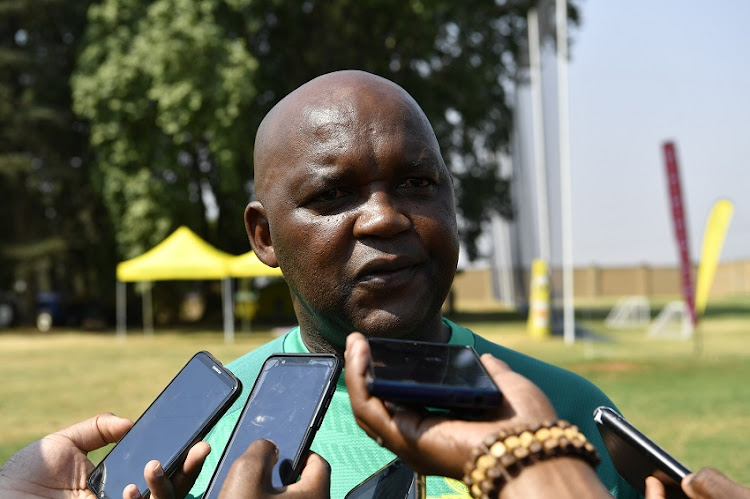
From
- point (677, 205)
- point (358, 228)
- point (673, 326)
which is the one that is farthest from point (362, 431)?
point (673, 326)

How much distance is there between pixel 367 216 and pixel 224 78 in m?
23.2

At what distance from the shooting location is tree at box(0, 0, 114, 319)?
2973 cm

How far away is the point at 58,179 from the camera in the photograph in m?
30.8

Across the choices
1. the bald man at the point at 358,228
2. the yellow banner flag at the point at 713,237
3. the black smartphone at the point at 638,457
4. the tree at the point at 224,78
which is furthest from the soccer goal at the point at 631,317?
the black smartphone at the point at 638,457

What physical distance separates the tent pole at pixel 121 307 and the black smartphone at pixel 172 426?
82.8 feet

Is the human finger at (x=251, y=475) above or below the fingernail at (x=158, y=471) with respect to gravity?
above

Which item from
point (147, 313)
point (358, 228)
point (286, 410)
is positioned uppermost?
point (358, 228)

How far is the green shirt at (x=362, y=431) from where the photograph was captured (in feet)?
5.82

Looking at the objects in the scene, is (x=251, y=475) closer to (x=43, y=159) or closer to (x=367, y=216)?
(x=367, y=216)

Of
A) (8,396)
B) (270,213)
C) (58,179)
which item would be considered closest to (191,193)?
(58,179)

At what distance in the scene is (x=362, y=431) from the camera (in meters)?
1.86

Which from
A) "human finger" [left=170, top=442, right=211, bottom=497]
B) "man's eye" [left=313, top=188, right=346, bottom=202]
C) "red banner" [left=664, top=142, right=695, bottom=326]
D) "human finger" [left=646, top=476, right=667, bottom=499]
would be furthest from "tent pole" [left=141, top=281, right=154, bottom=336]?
"human finger" [left=646, top=476, right=667, bottom=499]

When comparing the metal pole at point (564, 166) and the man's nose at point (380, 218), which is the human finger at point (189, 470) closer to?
the man's nose at point (380, 218)

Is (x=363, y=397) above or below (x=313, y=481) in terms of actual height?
above
